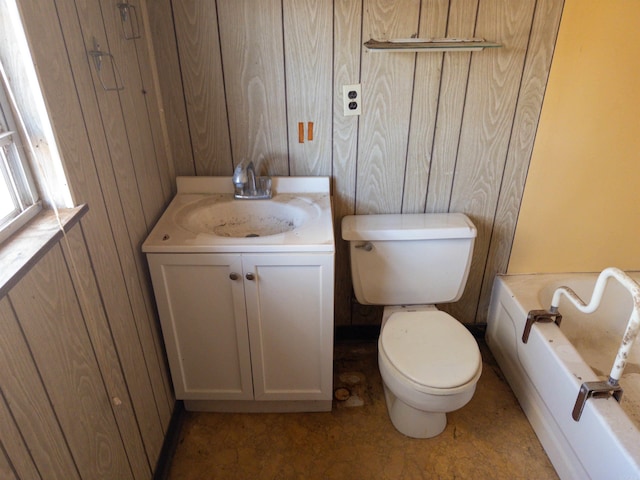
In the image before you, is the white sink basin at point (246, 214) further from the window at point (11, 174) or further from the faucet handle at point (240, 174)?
the window at point (11, 174)

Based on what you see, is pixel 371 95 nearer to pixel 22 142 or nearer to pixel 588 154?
pixel 588 154

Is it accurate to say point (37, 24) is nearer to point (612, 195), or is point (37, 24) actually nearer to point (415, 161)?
point (415, 161)

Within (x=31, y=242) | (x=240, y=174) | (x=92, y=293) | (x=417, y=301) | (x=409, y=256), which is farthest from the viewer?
(x=417, y=301)

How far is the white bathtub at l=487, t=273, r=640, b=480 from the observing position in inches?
52.6

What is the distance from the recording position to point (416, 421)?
1717mm

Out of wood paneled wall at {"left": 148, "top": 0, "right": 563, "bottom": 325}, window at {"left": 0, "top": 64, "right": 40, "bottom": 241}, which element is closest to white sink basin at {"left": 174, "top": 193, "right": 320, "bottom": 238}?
wood paneled wall at {"left": 148, "top": 0, "right": 563, "bottom": 325}

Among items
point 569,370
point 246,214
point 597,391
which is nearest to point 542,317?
point 569,370

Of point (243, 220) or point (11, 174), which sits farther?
point (243, 220)

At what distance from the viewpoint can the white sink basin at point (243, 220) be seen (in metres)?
1.44

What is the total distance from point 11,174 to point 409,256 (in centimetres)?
131

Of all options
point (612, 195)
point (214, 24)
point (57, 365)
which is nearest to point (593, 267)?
point (612, 195)

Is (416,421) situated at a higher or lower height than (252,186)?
lower

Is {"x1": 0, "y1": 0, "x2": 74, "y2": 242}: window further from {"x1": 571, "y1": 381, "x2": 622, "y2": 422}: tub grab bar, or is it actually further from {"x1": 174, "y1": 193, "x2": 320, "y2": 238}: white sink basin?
{"x1": 571, "y1": 381, "x2": 622, "y2": 422}: tub grab bar

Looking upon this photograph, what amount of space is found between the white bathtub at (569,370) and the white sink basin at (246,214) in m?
0.98
